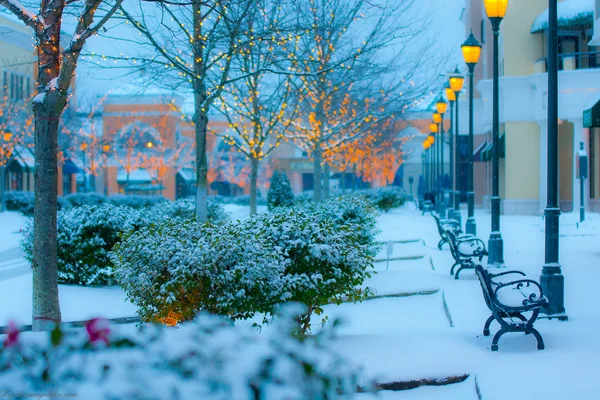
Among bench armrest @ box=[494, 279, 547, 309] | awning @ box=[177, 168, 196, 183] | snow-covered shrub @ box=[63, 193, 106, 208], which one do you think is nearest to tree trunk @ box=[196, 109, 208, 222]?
bench armrest @ box=[494, 279, 547, 309]

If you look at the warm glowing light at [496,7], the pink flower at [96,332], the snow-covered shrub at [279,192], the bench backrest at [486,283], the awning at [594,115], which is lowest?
the bench backrest at [486,283]

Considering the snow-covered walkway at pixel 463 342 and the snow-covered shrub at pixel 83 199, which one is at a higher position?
the snow-covered shrub at pixel 83 199

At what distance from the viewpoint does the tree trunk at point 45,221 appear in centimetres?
799

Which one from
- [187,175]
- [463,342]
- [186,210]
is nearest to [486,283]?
[463,342]

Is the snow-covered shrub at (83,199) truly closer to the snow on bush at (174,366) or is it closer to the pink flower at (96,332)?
the pink flower at (96,332)

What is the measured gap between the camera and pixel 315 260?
802cm

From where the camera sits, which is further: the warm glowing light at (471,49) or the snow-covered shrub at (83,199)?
the snow-covered shrub at (83,199)

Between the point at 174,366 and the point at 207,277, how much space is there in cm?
410

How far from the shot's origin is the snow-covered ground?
20.5 feet

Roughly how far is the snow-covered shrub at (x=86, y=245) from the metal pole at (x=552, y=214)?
7228mm

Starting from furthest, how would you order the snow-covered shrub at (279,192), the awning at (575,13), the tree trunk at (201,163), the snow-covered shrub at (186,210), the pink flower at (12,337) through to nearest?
the awning at (575,13), the snow-covered shrub at (279,192), the snow-covered shrub at (186,210), the tree trunk at (201,163), the pink flower at (12,337)

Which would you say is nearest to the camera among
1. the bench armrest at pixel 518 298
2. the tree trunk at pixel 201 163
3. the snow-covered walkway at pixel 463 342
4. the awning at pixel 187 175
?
the snow-covered walkway at pixel 463 342

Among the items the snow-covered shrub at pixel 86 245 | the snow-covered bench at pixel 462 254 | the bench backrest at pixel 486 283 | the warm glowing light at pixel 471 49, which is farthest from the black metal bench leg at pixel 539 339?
the warm glowing light at pixel 471 49

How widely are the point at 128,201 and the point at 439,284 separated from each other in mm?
27892
